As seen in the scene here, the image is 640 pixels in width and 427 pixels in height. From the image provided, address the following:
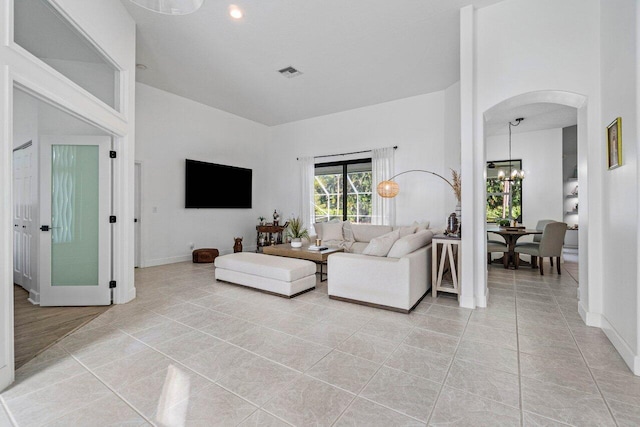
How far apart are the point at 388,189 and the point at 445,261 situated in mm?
2160

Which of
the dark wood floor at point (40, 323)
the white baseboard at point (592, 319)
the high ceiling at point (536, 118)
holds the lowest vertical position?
the dark wood floor at point (40, 323)

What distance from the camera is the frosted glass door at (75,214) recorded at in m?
3.40

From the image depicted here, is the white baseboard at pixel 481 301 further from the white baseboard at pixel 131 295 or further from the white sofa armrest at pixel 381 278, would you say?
the white baseboard at pixel 131 295

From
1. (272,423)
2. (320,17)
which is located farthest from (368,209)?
(272,423)

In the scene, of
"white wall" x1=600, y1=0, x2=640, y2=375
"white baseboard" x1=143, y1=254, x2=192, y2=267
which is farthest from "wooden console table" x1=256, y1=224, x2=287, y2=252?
"white wall" x1=600, y1=0, x2=640, y2=375

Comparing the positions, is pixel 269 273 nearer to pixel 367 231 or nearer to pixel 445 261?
pixel 445 261

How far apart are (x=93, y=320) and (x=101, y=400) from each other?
5.19ft

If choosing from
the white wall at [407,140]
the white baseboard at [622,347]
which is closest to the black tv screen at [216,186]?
the white wall at [407,140]

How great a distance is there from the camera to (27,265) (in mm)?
3900

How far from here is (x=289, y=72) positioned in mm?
4992

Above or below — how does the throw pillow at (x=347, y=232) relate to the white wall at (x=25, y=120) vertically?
below

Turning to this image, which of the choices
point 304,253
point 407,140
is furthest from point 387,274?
point 407,140

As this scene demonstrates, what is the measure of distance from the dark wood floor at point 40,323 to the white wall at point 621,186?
4456 millimetres

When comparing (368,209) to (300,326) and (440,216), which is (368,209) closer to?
(440,216)
